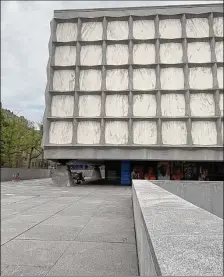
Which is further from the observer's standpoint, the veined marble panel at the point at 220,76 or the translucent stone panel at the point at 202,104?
the veined marble panel at the point at 220,76

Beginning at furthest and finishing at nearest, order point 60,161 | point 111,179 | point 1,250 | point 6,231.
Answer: point 111,179, point 60,161, point 6,231, point 1,250

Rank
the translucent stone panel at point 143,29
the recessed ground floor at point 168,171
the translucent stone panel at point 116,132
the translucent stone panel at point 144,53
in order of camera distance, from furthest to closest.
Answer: the recessed ground floor at point 168,171, the translucent stone panel at point 143,29, the translucent stone panel at point 144,53, the translucent stone panel at point 116,132

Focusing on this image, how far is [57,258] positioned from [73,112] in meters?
24.2

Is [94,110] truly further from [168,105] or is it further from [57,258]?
[57,258]

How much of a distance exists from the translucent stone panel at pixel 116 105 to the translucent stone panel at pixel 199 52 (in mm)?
8118

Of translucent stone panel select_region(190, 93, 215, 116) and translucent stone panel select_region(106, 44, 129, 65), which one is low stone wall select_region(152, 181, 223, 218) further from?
translucent stone panel select_region(106, 44, 129, 65)

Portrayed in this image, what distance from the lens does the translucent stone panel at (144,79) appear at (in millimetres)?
29109

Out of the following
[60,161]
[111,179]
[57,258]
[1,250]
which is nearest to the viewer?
[57,258]

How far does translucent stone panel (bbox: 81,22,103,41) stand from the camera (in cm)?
3081

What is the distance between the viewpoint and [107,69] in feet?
97.9

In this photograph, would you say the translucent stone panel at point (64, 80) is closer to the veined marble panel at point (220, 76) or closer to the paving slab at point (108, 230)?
the veined marble panel at point (220, 76)

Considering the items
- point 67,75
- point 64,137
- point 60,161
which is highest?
point 67,75

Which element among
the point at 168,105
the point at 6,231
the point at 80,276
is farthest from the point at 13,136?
the point at 80,276

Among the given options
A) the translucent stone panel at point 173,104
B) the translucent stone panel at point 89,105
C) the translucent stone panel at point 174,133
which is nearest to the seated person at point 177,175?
the translucent stone panel at point 174,133
